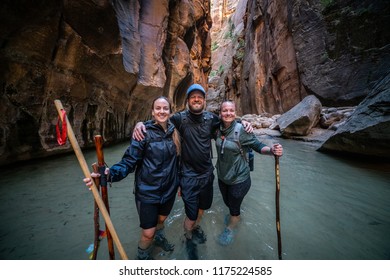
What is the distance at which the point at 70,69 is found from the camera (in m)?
6.40

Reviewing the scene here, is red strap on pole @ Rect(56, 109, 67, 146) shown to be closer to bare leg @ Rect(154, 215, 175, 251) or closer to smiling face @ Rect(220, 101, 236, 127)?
bare leg @ Rect(154, 215, 175, 251)

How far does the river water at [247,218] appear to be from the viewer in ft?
7.80

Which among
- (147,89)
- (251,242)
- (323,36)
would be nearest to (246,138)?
(251,242)

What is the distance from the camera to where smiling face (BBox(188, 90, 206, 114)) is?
2.29 meters

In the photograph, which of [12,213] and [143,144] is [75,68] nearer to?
[12,213]

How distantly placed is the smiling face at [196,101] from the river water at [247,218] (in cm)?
197

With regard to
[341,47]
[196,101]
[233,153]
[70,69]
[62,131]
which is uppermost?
[341,47]

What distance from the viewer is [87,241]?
100 inches

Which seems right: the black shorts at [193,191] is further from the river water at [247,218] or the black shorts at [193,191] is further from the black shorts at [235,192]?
the river water at [247,218]

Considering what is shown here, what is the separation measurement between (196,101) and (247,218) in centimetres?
239

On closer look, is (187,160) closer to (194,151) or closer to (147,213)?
(194,151)

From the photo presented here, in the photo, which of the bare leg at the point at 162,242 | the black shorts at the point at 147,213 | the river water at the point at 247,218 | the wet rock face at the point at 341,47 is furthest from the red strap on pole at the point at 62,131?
the wet rock face at the point at 341,47

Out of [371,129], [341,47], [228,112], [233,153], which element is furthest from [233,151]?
[341,47]
